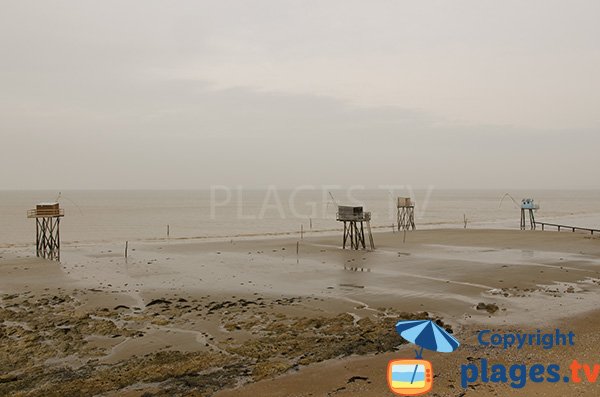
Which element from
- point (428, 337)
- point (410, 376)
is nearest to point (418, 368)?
point (410, 376)

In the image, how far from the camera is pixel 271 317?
54.8ft

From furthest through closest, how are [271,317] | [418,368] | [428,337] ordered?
[271,317] → [428,337] → [418,368]

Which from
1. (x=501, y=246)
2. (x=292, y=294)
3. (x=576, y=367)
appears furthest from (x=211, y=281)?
(x=501, y=246)

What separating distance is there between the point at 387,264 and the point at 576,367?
61.6 ft

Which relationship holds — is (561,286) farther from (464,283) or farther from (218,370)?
(218,370)

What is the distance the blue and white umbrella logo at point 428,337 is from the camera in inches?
321

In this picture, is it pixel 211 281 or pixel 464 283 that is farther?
pixel 211 281

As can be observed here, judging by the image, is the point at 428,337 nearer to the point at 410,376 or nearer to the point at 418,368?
the point at 418,368

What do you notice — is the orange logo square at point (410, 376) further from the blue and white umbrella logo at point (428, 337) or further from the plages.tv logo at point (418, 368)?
the blue and white umbrella logo at point (428, 337)

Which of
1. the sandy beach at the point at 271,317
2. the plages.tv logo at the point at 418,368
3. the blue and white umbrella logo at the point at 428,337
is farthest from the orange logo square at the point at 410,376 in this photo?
the sandy beach at the point at 271,317

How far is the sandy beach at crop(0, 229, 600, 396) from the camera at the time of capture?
35.6 feet

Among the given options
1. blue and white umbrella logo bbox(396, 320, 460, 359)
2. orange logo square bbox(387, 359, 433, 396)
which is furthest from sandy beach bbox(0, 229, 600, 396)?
blue and white umbrella logo bbox(396, 320, 460, 359)

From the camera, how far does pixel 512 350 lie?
1233 cm

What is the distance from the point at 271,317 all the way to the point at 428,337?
9249 millimetres
